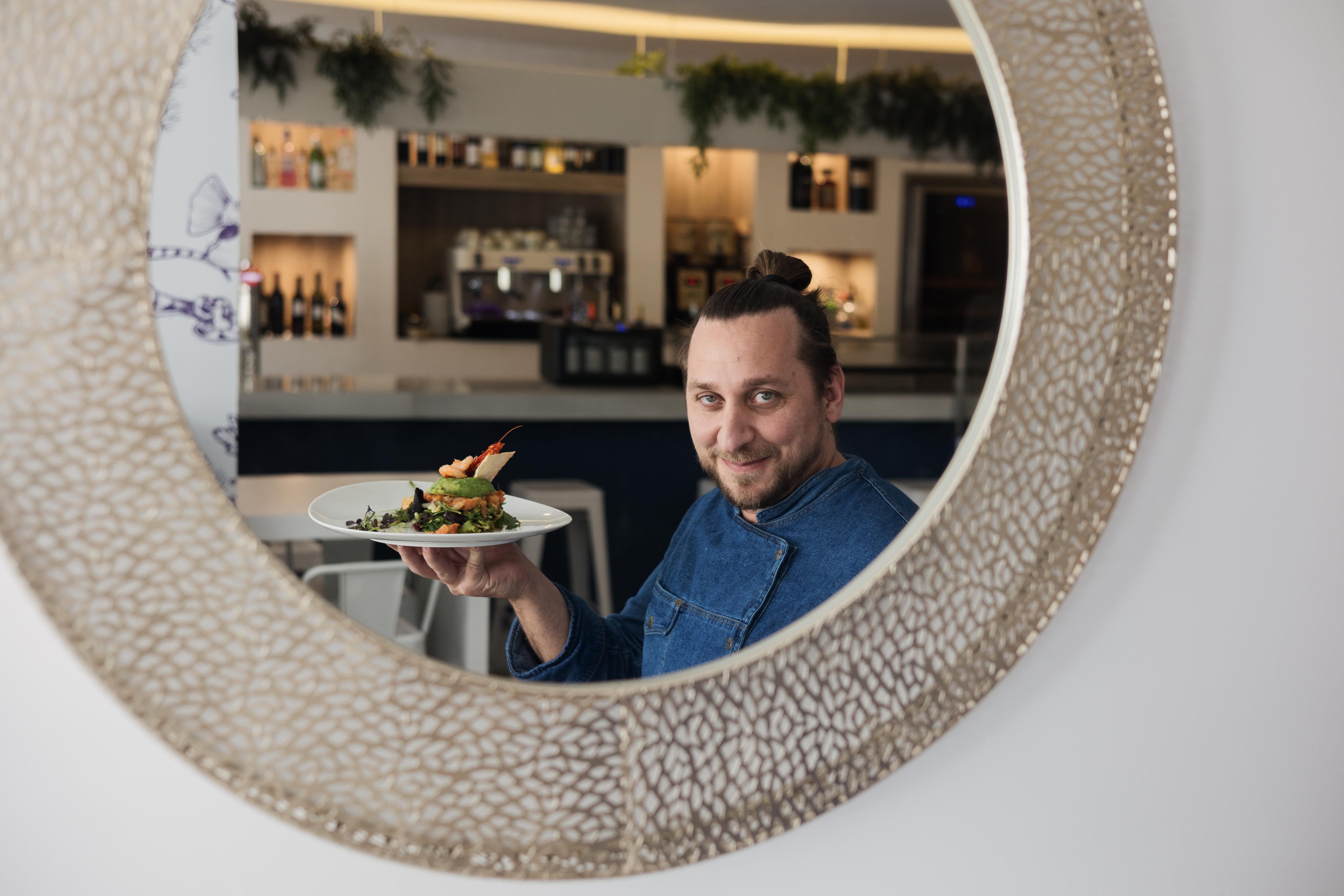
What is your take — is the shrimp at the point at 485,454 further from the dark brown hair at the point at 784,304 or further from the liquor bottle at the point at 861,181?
the liquor bottle at the point at 861,181

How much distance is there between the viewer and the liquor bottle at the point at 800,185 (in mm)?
1176

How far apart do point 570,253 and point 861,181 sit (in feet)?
2.75

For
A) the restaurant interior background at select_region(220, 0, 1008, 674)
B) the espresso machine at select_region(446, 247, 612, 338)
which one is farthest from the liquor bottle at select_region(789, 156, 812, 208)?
the espresso machine at select_region(446, 247, 612, 338)

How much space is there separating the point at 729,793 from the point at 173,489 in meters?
0.47

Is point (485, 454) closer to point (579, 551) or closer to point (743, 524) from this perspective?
point (579, 551)

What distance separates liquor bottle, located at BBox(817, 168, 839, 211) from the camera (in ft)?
4.05

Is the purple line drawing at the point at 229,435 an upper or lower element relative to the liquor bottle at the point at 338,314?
lower

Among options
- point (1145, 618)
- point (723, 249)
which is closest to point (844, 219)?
point (723, 249)

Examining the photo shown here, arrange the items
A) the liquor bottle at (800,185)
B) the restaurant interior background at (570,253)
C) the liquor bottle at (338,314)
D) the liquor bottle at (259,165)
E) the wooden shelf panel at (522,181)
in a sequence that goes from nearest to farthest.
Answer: the restaurant interior background at (570,253) → the liquor bottle at (259,165) → the liquor bottle at (338,314) → the liquor bottle at (800,185) → the wooden shelf panel at (522,181)

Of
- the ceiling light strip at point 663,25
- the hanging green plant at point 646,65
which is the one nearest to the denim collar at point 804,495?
the ceiling light strip at point 663,25

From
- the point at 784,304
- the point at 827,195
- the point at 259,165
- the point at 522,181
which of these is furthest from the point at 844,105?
the point at 259,165

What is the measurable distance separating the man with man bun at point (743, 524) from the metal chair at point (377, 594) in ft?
0.11

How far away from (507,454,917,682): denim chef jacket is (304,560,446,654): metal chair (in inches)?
6.2

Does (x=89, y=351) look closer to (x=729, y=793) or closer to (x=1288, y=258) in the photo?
(x=729, y=793)
